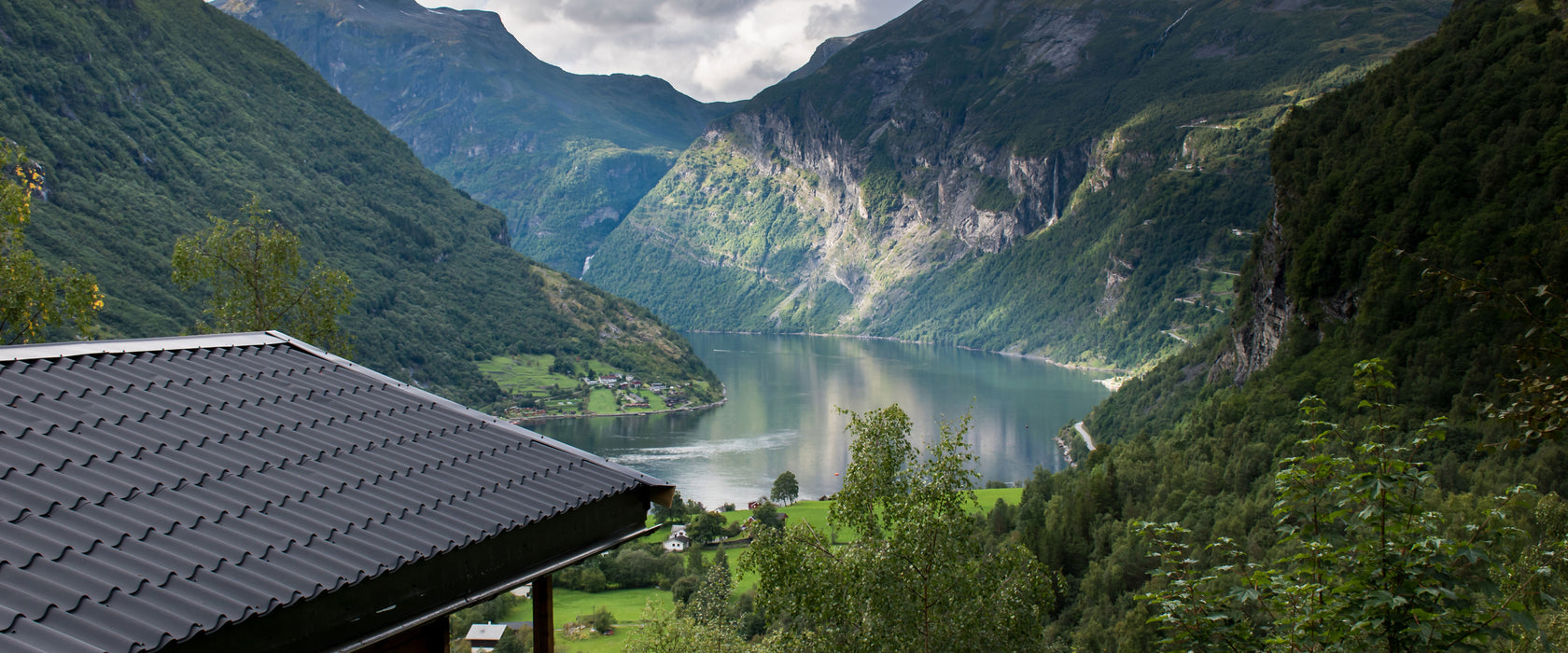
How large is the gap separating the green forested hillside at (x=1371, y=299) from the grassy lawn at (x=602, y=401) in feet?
171

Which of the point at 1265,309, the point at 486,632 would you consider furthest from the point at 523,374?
the point at 1265,309

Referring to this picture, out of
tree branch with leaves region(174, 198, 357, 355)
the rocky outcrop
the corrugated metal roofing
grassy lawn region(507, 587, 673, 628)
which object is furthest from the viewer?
the rocky outcrop

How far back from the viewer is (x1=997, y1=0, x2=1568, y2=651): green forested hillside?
115 ft

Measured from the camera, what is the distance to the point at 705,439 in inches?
3246

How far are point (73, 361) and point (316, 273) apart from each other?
40.5ft

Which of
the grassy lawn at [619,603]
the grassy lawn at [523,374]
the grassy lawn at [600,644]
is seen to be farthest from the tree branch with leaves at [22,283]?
the grassy lawn at [523,374]

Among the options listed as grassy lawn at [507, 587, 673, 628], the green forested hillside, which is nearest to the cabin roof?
grassy lawn at [507, 587, 673, 628]

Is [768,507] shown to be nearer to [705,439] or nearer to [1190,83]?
[705,439]

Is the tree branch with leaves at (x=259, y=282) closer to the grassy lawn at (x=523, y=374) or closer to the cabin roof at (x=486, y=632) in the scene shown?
the cabin roof at (x=486, y=632)

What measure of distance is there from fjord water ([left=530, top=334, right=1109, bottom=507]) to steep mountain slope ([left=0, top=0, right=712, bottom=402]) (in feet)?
53.7

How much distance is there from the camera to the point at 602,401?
99.6 metres

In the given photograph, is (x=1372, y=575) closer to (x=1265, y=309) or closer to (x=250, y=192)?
(x=1265, y=309)

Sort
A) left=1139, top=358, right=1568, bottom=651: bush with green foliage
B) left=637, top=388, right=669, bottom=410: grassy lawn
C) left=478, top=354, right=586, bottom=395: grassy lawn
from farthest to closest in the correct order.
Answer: left=478, top=354, right=586, bottom=395: grassy lawn
left=637, top=388, right=669, bottom=410: grassy lawn
left=1139, top=358, right=1568, bottom=651: bush with green foliage

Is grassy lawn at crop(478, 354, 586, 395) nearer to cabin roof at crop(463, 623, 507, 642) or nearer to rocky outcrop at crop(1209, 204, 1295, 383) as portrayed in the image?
cabin roof at crop(463, 623, 507, 642)
